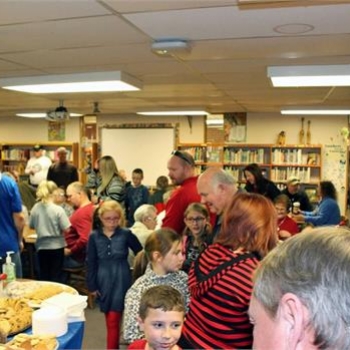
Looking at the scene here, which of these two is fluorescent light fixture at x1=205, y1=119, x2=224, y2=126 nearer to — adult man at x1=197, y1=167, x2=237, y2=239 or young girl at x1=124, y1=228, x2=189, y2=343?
Result: adult man at x1=197, y1=167, x2=237, y2=239

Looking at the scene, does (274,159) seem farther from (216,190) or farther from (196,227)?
(216,190)

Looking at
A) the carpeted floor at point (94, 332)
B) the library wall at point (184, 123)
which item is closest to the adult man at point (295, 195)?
the library wall at point (184, 123)

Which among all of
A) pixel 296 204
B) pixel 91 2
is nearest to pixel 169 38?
pixel 91 2

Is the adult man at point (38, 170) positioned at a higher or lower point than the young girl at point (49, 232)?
higher

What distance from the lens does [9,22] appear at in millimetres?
2146

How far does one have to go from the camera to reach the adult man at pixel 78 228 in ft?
15.2

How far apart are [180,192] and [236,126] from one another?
537cm

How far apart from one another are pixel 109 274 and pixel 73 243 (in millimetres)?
1423

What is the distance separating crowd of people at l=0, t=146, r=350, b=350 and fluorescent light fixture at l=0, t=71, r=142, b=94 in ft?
2.65

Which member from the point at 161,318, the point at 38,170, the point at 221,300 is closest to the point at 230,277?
the point at 221,300

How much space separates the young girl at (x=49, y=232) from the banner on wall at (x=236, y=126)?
4.73 metres

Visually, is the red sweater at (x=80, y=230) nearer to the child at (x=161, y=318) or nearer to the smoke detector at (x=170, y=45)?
the smoke detector at (x=170, y=45)

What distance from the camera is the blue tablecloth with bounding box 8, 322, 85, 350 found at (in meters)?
2.23

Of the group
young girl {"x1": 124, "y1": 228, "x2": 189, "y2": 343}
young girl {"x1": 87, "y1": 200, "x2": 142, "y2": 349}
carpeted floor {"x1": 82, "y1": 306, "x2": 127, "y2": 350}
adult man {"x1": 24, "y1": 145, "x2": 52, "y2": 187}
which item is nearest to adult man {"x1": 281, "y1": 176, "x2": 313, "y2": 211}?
carpeted floor {"x1": 82, "y1": 306, "x2": 127, "y2": 350}
